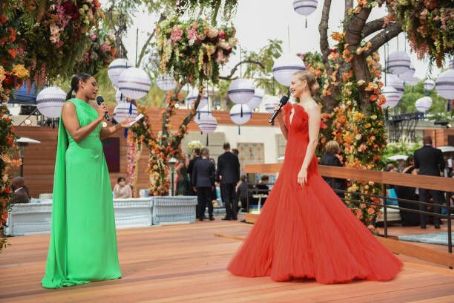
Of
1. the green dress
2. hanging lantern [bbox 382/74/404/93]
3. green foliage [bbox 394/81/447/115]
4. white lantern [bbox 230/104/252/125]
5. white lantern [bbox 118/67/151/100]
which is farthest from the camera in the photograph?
green foliage [bbox 394/81/447/115]

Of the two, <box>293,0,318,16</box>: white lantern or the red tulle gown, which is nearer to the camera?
the red tulle gown

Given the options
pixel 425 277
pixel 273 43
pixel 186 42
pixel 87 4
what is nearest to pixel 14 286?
pixel 87 4

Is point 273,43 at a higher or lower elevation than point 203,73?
higher

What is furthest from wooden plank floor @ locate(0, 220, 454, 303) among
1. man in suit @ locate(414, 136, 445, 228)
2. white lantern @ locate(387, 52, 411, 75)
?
white lantern @ locate(387, 52, 411, 75)

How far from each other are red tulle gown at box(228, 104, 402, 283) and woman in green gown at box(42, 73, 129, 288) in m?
1.13

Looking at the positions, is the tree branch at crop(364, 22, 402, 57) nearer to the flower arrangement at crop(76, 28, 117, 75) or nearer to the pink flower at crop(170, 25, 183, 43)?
the pink flower at crop(170, 25, 183, 43)

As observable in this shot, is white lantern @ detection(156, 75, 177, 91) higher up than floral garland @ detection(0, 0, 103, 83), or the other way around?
white lantern @ detection(156, 75, 177, 91)

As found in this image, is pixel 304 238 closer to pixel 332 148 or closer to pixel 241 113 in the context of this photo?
pixel 332 148

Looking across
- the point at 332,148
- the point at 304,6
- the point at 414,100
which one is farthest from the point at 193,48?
the point at 414,100

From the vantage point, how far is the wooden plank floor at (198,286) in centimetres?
396

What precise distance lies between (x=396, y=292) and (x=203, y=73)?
6515 millimetres

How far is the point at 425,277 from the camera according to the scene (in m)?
4.66

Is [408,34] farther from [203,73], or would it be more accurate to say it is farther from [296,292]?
[203,73]

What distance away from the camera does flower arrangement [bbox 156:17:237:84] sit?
9.62 meters
